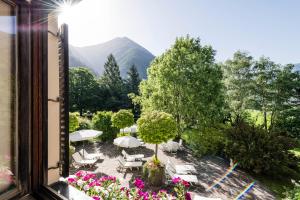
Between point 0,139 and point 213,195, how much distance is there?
7.33 meters

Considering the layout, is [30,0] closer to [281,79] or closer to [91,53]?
[281,79]

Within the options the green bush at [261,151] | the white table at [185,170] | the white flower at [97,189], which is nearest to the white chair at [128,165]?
the white table at [185,170]

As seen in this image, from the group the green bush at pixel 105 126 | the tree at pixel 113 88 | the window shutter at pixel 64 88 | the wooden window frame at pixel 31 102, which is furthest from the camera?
the tree at pixel 113 88

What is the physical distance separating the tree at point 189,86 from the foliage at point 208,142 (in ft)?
2.53

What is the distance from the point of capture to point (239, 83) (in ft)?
68.7

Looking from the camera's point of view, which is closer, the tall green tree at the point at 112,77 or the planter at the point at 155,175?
the planter at the point at 155,175

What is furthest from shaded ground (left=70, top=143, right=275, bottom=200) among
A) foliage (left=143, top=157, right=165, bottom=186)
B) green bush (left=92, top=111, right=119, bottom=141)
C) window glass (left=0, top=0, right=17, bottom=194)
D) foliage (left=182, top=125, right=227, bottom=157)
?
window glass (left=0, top=0, right=17, bottom=194)

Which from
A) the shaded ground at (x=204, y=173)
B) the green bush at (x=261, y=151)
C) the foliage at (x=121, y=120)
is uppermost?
the foliage at (x=121, y=120)

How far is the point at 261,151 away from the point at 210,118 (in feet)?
15.8

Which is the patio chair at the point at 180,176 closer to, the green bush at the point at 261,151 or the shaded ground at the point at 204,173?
the shaded ground at the point at 204,173

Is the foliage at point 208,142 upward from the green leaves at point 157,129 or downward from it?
downward

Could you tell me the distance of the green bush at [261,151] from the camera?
9820mm

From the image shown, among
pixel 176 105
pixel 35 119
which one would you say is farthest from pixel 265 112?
pixel 35 119

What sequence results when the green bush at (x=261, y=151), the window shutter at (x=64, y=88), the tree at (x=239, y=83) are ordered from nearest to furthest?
the window shutter at (x=64, y=88) → the green bush at (x=261, y=151) → the tree at (x=239, y=83)
